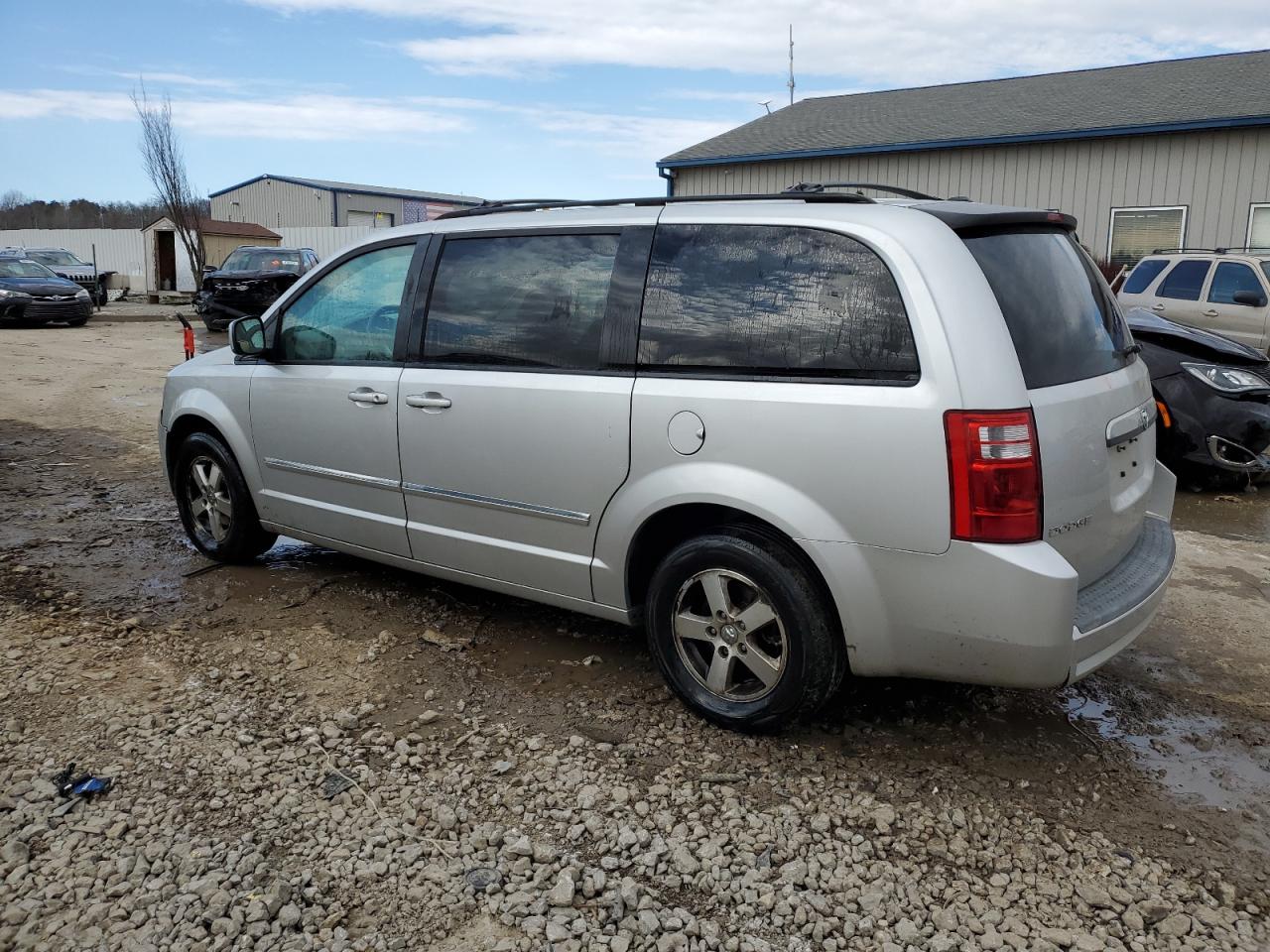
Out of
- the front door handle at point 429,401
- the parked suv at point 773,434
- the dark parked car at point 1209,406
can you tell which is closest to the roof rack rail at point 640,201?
the parked suv at point 773,434

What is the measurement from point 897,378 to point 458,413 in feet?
5.95

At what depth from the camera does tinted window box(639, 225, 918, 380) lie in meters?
3.19

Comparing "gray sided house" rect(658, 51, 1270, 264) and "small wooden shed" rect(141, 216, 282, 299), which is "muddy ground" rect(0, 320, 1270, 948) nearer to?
"gray sided house" rect(658, 51, 1270, 264)

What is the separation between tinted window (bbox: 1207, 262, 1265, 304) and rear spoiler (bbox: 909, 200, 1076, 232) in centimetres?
876

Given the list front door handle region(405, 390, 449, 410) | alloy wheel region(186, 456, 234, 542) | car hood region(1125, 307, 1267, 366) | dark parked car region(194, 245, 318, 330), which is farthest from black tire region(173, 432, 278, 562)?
dark parked car region(194, 245, 318, 330)

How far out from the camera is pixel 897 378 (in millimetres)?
3111

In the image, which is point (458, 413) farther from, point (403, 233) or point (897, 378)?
point (897, 378)

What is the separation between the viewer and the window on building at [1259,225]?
1603cm

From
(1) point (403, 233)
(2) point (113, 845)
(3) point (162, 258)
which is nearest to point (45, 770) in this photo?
(2) point (113, 845)

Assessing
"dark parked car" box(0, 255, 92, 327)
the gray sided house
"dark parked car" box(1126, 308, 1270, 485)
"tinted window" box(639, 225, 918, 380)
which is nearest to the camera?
"tinted window" box(639, 225, 918, 380)

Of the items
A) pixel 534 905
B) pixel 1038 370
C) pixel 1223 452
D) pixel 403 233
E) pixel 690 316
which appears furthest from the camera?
pixel 1223 452

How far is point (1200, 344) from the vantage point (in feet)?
25.1

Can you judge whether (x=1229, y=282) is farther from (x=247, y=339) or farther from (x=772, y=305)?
(x=247, y=339)

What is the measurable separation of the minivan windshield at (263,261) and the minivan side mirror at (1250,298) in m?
16.8
